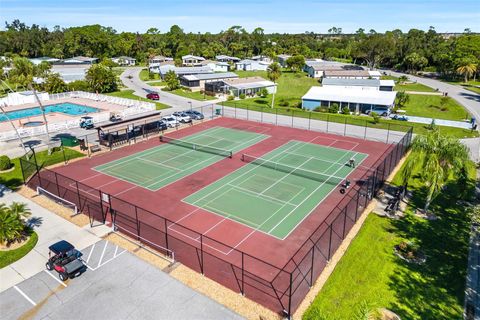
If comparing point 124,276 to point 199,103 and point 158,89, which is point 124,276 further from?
point 158,89

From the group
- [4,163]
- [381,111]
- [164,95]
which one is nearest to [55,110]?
[164,95]

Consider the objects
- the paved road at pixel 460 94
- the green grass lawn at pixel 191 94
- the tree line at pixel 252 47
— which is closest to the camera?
the paved road at pixel 460 94

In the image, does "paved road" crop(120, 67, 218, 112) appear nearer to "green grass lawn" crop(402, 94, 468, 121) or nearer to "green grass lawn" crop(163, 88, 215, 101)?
"green grass lawn" crop(163, 88, 215, 101)

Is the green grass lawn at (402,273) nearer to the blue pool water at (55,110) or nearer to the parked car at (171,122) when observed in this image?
the parked car at (171,122)

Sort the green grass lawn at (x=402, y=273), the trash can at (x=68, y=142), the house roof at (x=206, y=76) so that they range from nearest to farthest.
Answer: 1. the green grass lawn at (x=402, y=273)
2. the trash can at (x=68, y=142)
3. the house roof at (x=206, y=76)

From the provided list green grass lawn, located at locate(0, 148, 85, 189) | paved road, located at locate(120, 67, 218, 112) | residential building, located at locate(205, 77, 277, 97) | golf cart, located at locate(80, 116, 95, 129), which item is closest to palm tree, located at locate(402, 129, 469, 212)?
green grass lawn, located at locate(0, 148, 85, 189)

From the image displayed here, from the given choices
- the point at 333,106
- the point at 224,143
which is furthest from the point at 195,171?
the point at 333,106

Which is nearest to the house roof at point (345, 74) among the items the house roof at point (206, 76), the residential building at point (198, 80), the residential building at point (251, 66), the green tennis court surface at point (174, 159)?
the house roof at point (206, 76)

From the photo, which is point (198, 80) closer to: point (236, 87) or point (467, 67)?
point (236, 87)
